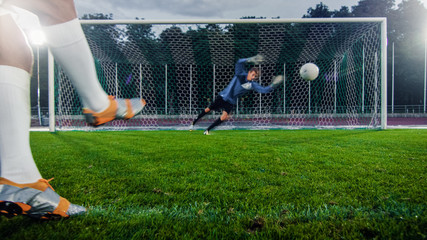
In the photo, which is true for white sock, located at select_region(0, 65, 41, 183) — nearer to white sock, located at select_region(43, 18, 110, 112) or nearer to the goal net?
white sock, located at select_region(43, 18, 110, 112)

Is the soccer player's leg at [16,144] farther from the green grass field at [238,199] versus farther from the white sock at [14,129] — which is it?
the green grass field at [238,199]

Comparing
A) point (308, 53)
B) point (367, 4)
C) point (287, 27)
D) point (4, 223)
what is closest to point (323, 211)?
point (4, 223)

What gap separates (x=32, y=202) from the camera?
119cm

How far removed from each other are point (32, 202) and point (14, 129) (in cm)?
41

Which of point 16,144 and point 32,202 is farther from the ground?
point 16,144

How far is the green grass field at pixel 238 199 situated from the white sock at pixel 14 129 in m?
0.28

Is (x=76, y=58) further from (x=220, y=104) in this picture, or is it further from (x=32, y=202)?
(x=220, y=104)

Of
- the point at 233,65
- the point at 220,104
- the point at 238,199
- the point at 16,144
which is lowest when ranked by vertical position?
the point at 238,199

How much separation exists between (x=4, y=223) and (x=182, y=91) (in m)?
11.2

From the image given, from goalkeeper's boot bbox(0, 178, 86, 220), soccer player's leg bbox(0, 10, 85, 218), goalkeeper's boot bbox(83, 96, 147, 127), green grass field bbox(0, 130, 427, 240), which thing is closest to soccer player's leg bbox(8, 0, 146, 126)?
goalkeeper's boot bbox(83, 96, 147, 127)

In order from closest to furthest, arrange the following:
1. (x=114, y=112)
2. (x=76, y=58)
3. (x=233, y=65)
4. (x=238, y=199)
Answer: (x=76, y=58)
(x=114, y=112)
(x=238, y=199)
(x=233, y=65)

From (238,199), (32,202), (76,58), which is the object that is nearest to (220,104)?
(238,199)

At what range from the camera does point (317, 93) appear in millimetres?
12102

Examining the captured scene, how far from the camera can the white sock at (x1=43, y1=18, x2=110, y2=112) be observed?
1161mm
